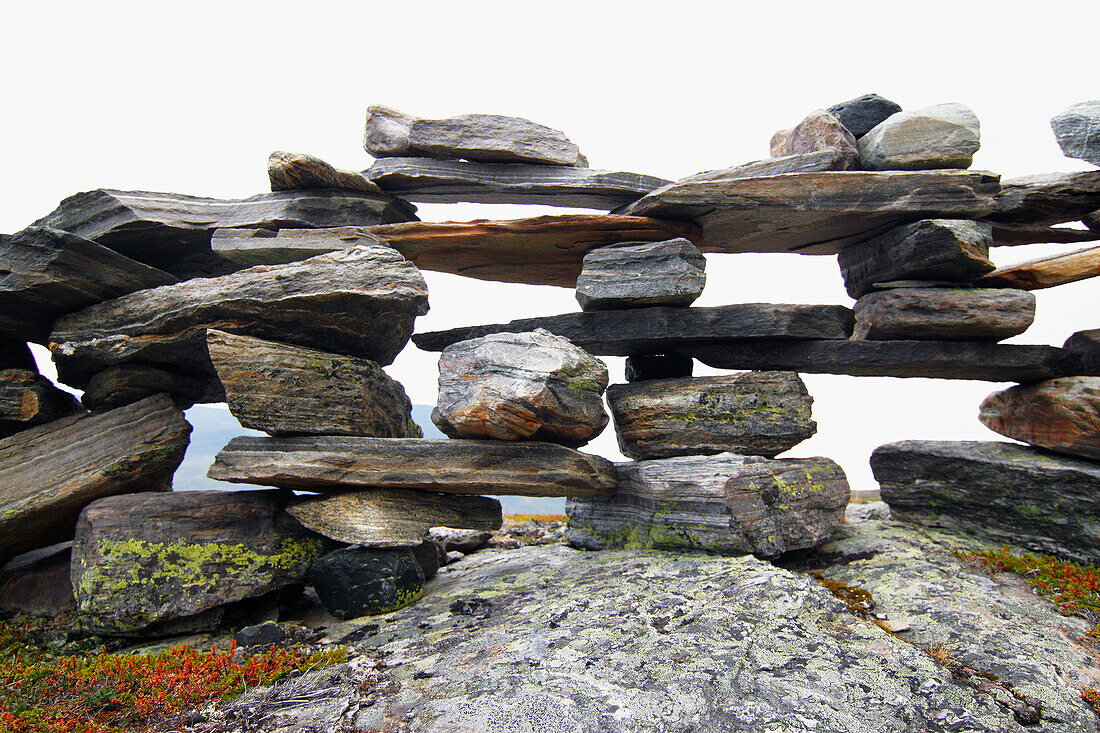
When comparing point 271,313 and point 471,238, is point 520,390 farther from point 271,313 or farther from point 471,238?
point 271,313

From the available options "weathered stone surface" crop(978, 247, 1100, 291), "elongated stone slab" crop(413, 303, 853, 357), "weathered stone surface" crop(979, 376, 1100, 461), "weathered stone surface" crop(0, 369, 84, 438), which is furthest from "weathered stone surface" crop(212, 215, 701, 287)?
"weathered stone surface" crop(979, 376, 1100, 461)

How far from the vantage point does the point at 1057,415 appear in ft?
33.7

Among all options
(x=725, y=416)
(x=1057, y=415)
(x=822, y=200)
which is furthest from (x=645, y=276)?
(x=1057, y=415)

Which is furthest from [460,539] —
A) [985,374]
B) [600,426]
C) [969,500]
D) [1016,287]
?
[1016,287]

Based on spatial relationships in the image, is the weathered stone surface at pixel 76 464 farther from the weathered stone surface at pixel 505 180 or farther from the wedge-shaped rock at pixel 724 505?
the wedge-shaped rock at pixel 724 505

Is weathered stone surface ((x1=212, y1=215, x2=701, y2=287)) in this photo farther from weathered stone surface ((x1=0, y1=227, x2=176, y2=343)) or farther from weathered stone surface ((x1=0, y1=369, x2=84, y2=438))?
weathered stone surface ((x1=0, y1=369, x2=84, y2=438))

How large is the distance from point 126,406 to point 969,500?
1372 cm

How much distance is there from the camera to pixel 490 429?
8477 mm

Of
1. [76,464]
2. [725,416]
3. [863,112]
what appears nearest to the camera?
[76,464]

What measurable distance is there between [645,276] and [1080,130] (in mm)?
8162

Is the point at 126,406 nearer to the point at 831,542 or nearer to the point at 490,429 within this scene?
the point at 490,429

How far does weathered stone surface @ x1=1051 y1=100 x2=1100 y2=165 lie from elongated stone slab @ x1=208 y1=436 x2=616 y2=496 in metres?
10.3

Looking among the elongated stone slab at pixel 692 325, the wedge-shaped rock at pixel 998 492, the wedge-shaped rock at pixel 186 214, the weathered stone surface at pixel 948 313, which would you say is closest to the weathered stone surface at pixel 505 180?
the wedge-shaped rock at pixel 186 214

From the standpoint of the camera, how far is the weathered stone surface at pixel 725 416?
9844 millimetres
